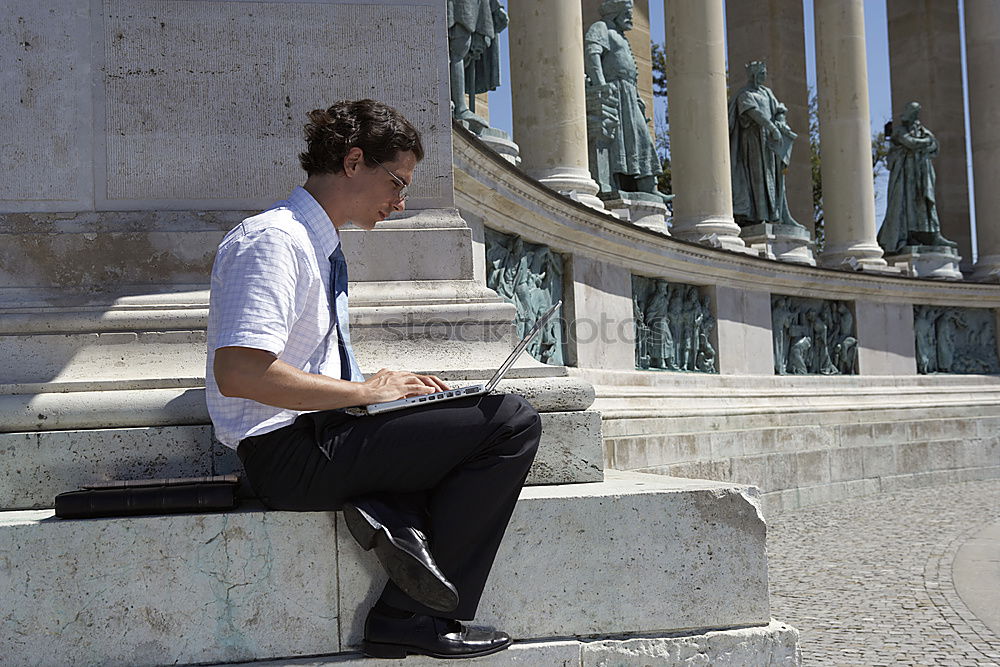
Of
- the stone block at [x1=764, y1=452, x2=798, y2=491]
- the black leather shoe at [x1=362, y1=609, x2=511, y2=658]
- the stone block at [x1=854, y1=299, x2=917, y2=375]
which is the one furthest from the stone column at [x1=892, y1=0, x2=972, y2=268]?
the black leather shoe at [x1=362, y1=609, x2=511, y2=658]

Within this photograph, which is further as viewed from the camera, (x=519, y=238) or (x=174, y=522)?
(x=519, y=238)

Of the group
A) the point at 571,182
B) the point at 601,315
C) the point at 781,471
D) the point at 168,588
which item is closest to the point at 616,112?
the point at 571,182

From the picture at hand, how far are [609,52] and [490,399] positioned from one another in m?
24.2

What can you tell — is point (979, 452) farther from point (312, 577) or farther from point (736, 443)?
point (312, 577)

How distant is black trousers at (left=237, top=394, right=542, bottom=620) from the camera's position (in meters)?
6.03

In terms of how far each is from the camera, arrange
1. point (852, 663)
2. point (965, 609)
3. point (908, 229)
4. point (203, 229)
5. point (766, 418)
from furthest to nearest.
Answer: point (908, 229), point (766, 418), point (965, 609), point (852, 663), point (203, 229)

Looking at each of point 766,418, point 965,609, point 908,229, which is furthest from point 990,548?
point 908,229

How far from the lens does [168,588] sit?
20.5 ft

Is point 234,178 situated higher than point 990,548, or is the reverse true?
point 234,178

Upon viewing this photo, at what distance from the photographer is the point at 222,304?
19.3ft

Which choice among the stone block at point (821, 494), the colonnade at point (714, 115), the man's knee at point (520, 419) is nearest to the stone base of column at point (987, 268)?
the colonnade at point (714, 115)

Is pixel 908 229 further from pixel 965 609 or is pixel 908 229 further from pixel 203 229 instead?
pixel 203 229

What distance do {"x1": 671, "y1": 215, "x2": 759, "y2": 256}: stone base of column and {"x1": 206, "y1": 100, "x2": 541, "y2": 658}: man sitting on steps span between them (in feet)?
78.4

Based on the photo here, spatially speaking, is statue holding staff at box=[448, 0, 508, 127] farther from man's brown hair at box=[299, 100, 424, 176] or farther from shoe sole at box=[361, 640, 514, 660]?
shoe sole at box=[361, 640, 514, 660]
